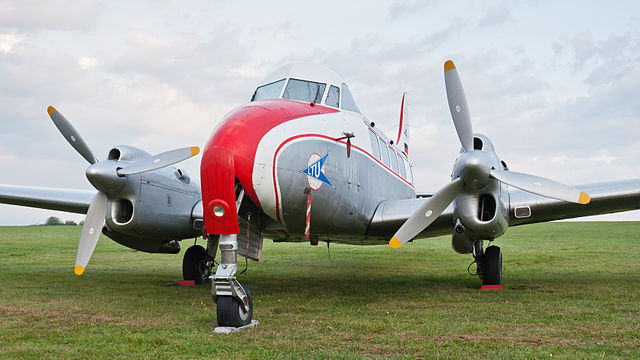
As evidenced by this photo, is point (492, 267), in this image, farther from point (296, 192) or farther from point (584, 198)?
point (296, 192)

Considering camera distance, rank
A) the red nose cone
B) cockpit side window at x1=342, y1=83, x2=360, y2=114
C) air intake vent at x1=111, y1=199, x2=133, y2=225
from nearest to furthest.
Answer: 1. the red nose cone
2. cockpit side window at x1=342, y1=83, x2=360, y2=114
3. air intake vent at x1=111, y1=199, x2=133, y2=225

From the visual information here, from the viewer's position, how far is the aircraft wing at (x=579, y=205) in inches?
371

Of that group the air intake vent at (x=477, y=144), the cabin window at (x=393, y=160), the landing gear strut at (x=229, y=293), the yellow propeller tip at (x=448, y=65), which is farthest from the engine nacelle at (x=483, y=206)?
the landing gear strut at (x=229, y=293)

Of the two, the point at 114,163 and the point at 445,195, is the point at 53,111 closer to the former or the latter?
the point at 114,163

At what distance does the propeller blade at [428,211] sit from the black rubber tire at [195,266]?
525cm

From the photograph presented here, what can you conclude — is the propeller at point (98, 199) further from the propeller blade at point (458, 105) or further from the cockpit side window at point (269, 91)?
the propeller blade at point (458, 105)

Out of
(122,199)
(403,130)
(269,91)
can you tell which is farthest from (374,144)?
(403,130)

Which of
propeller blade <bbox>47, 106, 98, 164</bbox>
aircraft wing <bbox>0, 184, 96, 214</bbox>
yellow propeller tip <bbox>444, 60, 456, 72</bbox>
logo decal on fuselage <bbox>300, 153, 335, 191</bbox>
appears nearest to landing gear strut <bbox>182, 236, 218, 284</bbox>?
aircraft wing <bbox>0, 184, 96, 214</bbox>

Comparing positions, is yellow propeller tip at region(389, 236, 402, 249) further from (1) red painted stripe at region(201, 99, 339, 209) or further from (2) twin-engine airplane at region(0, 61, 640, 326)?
(1) red painted stripe at region(201, 99, 339, 209)

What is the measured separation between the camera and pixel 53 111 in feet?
35.0

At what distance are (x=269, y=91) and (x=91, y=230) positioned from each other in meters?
4.22

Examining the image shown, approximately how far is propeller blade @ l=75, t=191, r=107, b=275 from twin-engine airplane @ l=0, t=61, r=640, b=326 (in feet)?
0.06

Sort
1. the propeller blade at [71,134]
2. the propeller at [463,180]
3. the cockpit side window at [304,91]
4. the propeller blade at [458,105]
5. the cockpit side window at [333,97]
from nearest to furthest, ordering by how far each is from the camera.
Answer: the propeller at [463,180] → the cockpit side window at [304,91] → the propeller blade at [458,105] → the cockpit side window at [333,97] → the propeller blade at [71,134]

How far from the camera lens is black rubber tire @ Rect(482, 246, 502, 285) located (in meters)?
10.1
